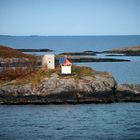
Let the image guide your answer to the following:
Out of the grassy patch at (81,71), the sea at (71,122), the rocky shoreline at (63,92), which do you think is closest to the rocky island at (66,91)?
the rocky shoreline at (63,92)

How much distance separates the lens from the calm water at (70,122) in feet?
183

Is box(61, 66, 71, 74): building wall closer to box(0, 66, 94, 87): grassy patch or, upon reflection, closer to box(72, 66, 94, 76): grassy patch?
box(0, 66, 94, 87): grassy patch

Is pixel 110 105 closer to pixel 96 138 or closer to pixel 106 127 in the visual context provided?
pixel 106 127

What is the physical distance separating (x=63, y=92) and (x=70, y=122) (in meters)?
11.1

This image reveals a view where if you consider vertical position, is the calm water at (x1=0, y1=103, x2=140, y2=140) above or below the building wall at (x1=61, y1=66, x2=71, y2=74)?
below

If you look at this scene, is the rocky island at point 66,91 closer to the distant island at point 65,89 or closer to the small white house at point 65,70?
the distant island at point 65,89

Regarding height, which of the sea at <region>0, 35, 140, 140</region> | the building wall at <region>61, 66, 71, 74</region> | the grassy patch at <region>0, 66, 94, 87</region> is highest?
the building wall at <region>61, 66, 71, 74</region>

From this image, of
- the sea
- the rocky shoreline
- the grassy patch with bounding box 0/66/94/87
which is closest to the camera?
the sea

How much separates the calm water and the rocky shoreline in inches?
80.4

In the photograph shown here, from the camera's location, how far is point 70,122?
62.5 m

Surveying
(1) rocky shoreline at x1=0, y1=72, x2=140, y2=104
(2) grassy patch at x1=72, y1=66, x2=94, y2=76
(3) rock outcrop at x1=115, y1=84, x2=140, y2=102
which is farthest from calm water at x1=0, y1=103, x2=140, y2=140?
(2) grassy patch at x1=72, y1=66, x2=94, y2=76

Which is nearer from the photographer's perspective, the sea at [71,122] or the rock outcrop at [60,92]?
the sea at [71,122]

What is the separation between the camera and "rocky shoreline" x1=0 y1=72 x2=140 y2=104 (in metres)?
73.3

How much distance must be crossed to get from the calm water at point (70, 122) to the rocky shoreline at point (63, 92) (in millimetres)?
2042
